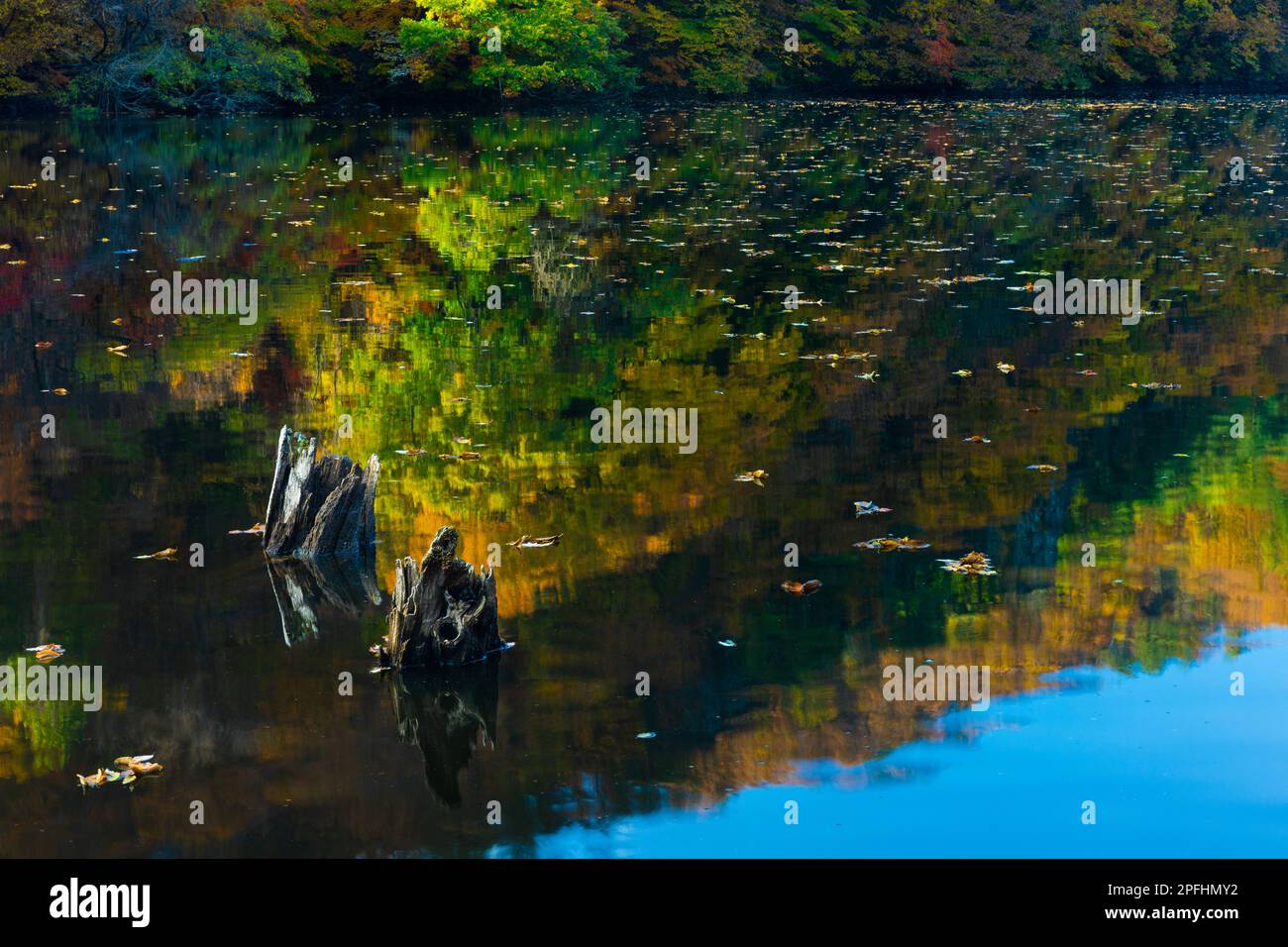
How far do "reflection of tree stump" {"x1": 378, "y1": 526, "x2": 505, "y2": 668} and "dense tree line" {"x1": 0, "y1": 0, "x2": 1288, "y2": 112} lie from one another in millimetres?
37176

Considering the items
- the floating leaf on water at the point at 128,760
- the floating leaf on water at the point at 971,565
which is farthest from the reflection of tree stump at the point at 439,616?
the floating leaf on water at the point at 971,565

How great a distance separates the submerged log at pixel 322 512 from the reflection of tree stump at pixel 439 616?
57.9 inches

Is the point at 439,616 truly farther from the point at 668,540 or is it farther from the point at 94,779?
the point at 668,540

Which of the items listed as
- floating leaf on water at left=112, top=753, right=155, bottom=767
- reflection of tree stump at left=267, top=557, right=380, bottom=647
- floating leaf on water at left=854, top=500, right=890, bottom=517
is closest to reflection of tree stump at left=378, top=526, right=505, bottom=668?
reflection of tree stump at left=267, top=557, right=380, bottom=647

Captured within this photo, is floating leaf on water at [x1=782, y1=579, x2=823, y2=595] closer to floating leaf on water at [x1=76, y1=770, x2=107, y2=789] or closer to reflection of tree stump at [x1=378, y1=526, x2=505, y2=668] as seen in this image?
reflection of tree stump at [x1=378, y1=526, x2=505, y2=668]

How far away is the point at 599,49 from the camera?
48781 mm

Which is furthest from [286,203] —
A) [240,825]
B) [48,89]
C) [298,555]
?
[48,89]

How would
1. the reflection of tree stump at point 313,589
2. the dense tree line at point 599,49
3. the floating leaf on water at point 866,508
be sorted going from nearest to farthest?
the reflection of tree stump at point 313,589 < the floating leaf on water at point 866,508 < the dense tree line at point 599,49

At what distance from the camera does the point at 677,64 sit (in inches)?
2130

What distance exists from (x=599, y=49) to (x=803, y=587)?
43710 mm

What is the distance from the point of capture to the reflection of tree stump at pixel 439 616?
→ 675cm

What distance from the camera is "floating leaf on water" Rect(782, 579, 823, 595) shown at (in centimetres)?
769

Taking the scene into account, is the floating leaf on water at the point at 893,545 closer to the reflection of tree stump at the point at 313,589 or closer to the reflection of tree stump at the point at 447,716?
the reflection of tree stump at the point at 447,716

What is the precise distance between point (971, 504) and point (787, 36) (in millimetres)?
50219
